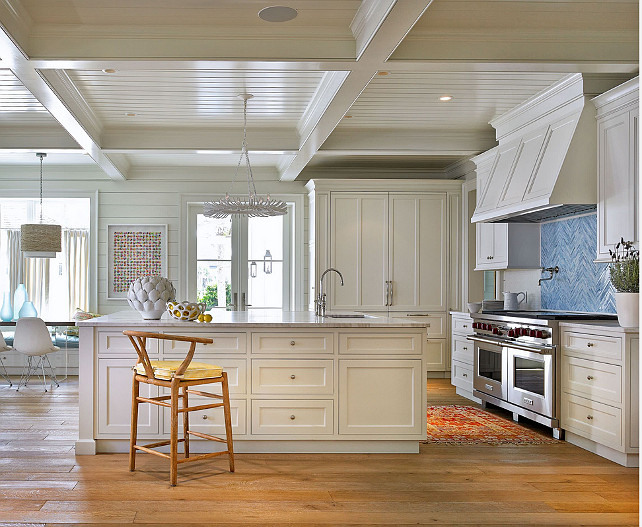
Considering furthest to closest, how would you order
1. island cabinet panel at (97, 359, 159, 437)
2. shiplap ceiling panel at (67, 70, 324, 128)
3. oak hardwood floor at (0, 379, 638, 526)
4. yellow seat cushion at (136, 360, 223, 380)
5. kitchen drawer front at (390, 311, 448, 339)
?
kitchen drawer front at (390, 311, 448, 339)
shiplap ceiling panel at (67, 70, 324, 128)
island cabinet panel at (97, 359, 159, 437)
yellow seat cushion at (136, 360, 223, 380)
oak hardwood floor at (0, 379, 638, 526)

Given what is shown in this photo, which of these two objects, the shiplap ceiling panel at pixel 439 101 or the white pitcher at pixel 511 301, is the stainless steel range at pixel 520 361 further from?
the shiplap ceiling panel at pixel 439 101

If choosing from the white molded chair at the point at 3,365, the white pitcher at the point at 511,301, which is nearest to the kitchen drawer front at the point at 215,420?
the white pitcher at the point at 511,301

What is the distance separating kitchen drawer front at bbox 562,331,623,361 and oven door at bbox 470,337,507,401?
818 millimetres

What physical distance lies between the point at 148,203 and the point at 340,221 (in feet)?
7.84

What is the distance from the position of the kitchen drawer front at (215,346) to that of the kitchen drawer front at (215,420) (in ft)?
1.10

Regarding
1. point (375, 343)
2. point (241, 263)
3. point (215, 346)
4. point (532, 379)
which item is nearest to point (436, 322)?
point (241, 263)

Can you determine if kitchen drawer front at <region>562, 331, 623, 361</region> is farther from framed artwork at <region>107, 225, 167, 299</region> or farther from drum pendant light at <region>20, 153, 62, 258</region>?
drum pendant light at <region>20, 153, 62, 258</region>

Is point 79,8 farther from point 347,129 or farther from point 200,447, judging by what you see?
point 347,129

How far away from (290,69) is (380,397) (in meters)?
2.17

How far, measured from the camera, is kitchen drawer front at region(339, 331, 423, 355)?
467 cm

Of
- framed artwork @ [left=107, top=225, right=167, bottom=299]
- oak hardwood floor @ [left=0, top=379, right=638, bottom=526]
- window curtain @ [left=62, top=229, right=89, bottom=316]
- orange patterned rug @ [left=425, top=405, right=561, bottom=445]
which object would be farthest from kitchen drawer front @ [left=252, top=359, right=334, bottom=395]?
window curtain @ [left=62, top=229, right=89, bottom=316]

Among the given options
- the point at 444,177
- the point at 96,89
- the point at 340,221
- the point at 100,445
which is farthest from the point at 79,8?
the point at 444,177

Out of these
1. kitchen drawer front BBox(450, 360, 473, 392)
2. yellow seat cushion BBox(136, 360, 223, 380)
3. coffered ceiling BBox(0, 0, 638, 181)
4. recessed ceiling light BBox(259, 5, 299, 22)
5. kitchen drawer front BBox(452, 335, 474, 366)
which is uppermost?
recessed ceiling light BBox(259, 5, 299, 22)

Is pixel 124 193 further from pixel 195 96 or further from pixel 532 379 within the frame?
pixel 532 379
